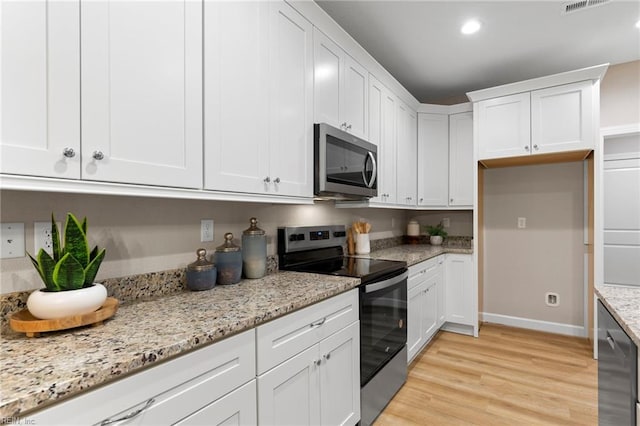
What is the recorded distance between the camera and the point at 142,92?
1.14 metres

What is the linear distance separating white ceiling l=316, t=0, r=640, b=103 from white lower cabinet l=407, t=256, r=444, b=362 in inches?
72.9

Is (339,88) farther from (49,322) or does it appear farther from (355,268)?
(49,322)

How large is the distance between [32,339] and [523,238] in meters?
4.09

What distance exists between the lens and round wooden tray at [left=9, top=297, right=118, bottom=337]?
95cm

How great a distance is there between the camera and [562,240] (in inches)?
137

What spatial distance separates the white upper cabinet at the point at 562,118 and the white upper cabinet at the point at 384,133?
1300mm

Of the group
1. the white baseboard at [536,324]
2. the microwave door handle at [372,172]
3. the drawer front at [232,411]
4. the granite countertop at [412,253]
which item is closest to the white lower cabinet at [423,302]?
the granite countertop at [412,253]

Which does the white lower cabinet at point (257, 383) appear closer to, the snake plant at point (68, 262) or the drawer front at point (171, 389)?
the drawer front at point (171, 389)

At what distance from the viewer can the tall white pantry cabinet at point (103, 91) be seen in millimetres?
875

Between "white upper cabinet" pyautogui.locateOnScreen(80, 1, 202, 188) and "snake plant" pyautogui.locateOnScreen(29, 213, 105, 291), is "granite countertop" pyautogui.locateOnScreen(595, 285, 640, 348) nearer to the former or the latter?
"white upper cabinet" pyautogui.locateOnScreen(80, 1, 202, 188)

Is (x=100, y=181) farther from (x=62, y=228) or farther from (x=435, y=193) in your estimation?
(x=435, y=193)

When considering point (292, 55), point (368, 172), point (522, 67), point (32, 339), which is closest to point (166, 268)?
point (32, 339)

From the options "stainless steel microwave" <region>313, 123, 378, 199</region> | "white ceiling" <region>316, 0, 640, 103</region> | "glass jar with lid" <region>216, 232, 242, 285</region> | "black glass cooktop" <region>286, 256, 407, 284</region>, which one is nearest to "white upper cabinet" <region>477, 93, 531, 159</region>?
"white ceiling" <region>316, 0, 640, 103</region>

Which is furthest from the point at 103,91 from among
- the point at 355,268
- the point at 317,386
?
the point at 355,268
